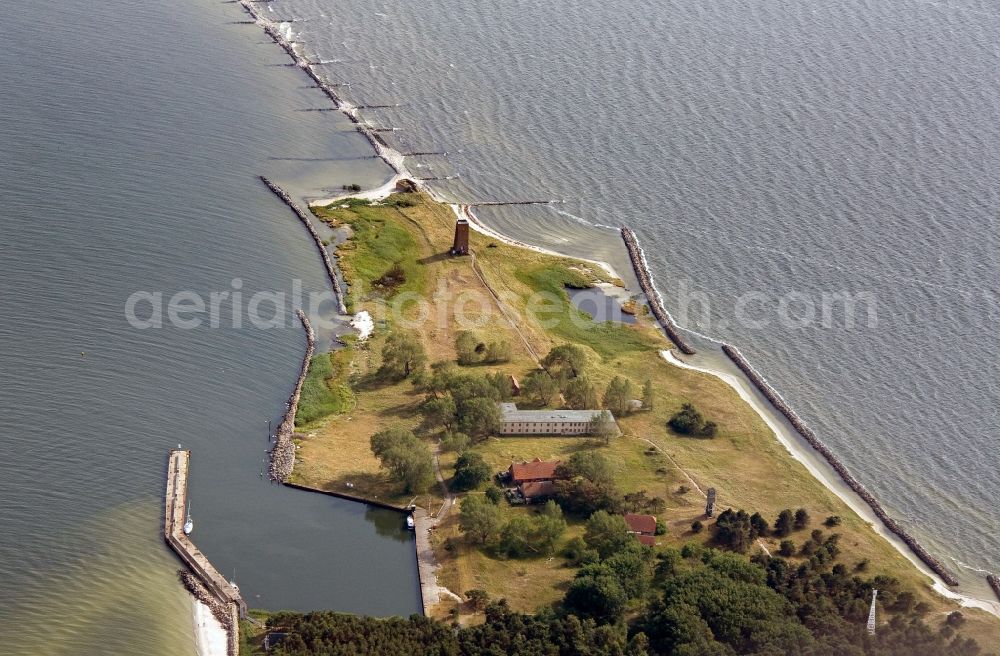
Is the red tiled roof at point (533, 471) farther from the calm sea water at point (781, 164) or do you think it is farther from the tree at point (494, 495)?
the calm sea water at point (781, 164)

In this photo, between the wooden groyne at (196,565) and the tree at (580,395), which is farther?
the tree at (580,395)

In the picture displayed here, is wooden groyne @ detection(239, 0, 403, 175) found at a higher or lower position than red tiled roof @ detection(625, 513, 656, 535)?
higher

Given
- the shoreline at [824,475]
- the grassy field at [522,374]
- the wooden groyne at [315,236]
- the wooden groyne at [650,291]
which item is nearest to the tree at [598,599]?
the grassy field at [522,374]

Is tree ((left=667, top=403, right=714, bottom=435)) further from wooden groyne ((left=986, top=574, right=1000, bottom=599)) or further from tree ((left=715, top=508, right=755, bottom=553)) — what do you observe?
wooden groyne ((left=986, top=574, right=1000, bottom=599))

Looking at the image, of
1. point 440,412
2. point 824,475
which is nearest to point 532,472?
point 440,412

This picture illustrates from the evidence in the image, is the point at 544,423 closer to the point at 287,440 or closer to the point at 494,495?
the point at 494,495

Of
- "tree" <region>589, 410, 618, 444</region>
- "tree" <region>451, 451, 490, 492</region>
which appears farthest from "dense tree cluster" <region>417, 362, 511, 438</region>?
"tree" <region>589, 410, 618, 444</region>

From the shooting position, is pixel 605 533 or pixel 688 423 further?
pixel 688 423
